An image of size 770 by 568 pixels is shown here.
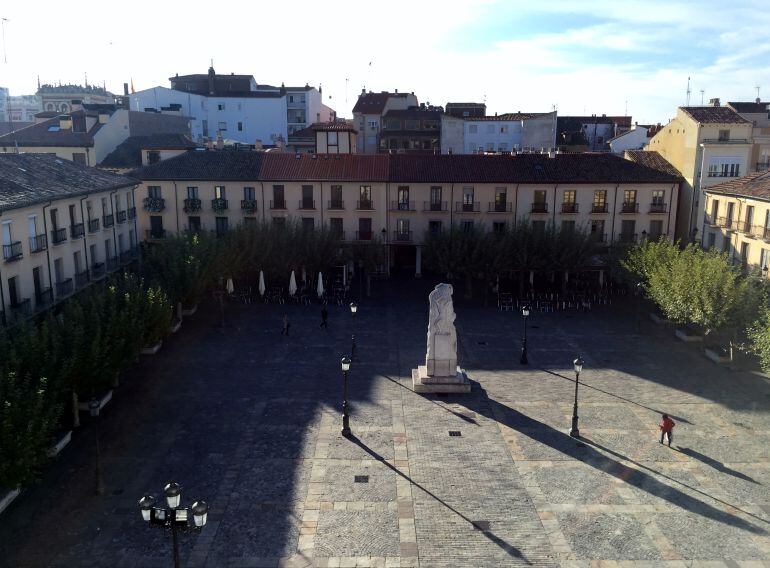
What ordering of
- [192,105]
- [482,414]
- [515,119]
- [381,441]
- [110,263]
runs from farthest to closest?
[192,105], [515,119], [110,263], [482,414], [381,441]

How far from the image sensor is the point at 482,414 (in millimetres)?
26297

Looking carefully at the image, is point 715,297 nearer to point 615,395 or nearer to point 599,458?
point 615,395

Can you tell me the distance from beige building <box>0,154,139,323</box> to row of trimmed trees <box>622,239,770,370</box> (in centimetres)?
3187

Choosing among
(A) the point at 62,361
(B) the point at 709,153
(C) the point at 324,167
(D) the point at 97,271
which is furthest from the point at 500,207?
(A) the point at 62,361

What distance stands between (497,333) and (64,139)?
155 feet

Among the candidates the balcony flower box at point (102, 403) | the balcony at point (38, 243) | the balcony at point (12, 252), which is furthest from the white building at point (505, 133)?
the balcony flower box at point (102, 403)

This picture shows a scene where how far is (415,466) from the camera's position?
21.9 meters

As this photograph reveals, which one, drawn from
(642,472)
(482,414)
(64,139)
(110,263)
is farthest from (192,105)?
(642,472)

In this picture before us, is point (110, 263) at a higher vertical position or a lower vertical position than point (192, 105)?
lower

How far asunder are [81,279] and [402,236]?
24.6 meters

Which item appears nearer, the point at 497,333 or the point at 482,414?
the point at 482,414

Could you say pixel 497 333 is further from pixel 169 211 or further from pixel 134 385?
pixel 169 211

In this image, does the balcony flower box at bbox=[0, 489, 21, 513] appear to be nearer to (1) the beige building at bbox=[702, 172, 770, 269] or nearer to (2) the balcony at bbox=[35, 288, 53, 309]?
(2) the balcony at bbox=[35, 288, 53, 309]

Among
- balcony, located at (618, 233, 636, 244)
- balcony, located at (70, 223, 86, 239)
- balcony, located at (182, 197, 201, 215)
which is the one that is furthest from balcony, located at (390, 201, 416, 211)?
balcony, located at (70, 223, 86, 239)
